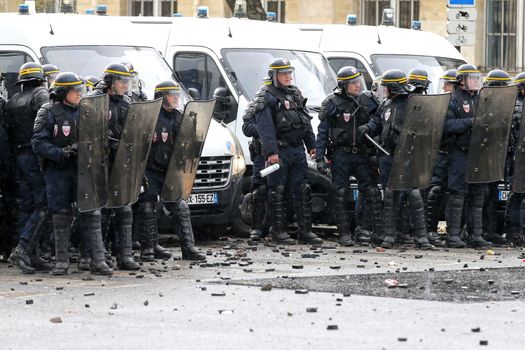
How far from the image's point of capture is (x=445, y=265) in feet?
49.0

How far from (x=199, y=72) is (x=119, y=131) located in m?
4.55

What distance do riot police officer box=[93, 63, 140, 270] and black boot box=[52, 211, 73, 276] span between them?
1.81 feet

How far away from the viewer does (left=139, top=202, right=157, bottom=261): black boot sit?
15.5 metres

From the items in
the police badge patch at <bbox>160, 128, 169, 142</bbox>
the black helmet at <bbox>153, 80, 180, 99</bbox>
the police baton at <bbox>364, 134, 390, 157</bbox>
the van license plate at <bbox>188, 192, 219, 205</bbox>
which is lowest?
the van license plate at <bbox>188, 192, 219, 205</bbox>

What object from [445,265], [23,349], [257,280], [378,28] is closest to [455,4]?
[378,28]

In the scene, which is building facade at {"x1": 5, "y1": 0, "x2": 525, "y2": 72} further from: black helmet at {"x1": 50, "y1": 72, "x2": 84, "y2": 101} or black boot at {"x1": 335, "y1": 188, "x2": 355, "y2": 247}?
black helmet at {"x1": 50, "y1": 72, "x2": 84, "y2": 101}

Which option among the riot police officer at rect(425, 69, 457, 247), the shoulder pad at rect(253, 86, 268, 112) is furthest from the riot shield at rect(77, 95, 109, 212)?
the riot police officer at rect(425, 69, 457, 247)

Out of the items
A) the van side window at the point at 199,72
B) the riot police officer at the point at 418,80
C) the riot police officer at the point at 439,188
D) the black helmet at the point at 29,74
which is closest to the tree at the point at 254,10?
the van side window at the point at 199,72

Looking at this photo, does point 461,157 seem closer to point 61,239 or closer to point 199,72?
point 199,72

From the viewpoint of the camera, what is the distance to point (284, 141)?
689 inches

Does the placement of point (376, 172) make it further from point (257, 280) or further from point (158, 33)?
point (257, 280)

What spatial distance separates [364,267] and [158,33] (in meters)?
5.58

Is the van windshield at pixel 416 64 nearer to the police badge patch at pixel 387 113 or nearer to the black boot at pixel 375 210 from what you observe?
the black boot at pixel 375 210

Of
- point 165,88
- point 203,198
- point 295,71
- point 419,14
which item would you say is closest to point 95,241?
point 165,88
